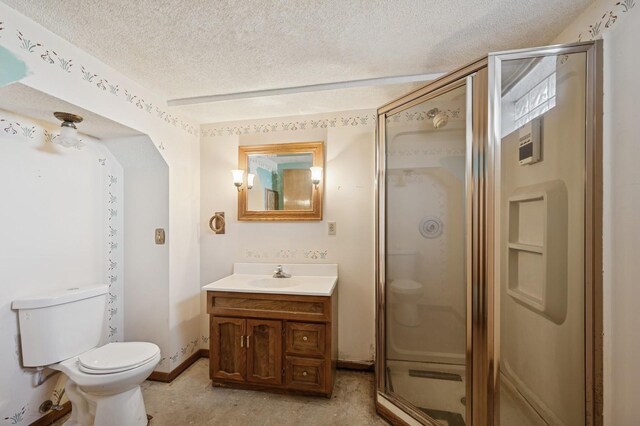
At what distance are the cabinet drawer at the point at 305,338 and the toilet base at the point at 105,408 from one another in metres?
0.91

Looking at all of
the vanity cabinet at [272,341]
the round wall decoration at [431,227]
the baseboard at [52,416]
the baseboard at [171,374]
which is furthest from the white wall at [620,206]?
the baseboard at [52,416]

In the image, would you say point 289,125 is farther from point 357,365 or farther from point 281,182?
point 357,365

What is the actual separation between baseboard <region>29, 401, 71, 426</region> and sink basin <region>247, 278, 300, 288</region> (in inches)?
52.2

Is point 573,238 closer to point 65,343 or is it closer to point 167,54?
point 167,54

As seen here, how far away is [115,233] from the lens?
2.05 meters

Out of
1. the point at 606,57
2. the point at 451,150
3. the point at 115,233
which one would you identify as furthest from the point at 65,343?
the point at 606,57

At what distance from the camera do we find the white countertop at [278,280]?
72.4 inches

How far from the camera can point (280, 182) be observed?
7.44 feet

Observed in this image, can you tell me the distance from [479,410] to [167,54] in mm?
2349

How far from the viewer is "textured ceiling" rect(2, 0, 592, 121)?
1123mm

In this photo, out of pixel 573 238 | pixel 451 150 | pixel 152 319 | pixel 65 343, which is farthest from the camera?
pixel 152 319

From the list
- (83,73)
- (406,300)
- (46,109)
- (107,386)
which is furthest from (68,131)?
(406,300)

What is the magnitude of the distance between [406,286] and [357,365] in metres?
0.99

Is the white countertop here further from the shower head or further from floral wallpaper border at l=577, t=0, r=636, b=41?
floral wallpaper border at l=577, t=0, r=636, b=41
